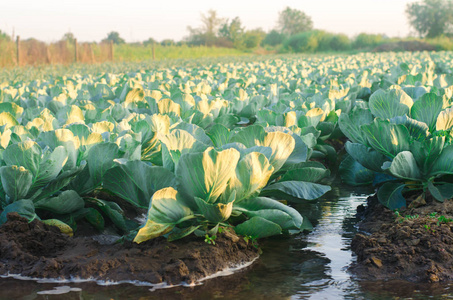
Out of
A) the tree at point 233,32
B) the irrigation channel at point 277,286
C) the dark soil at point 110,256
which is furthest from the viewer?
the tree at point 233,32

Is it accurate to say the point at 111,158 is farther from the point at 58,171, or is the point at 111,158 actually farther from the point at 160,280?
the point at 160,280

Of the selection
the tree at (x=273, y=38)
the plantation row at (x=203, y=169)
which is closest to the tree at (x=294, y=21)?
the tree at (x=273, y=38)

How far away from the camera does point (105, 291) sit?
212cm

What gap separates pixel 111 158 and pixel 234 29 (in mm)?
63169

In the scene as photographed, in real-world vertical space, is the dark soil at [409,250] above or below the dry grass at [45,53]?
below

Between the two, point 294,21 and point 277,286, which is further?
point 294,21

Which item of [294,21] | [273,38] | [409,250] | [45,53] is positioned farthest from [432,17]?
[409,250]

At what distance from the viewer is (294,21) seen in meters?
89.2

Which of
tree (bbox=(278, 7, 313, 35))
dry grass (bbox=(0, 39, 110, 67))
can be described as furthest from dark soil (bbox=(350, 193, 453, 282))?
tree (bbox=(278, 7, 313, 35))

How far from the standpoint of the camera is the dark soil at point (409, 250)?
2221 millimetres

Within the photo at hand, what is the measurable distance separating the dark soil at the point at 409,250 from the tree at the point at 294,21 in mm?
88695

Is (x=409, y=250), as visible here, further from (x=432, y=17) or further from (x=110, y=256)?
(x=432, y=17)

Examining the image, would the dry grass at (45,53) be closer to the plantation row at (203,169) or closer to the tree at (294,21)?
the plantation row at (203,169)

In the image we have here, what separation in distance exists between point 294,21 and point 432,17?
27.1 m
